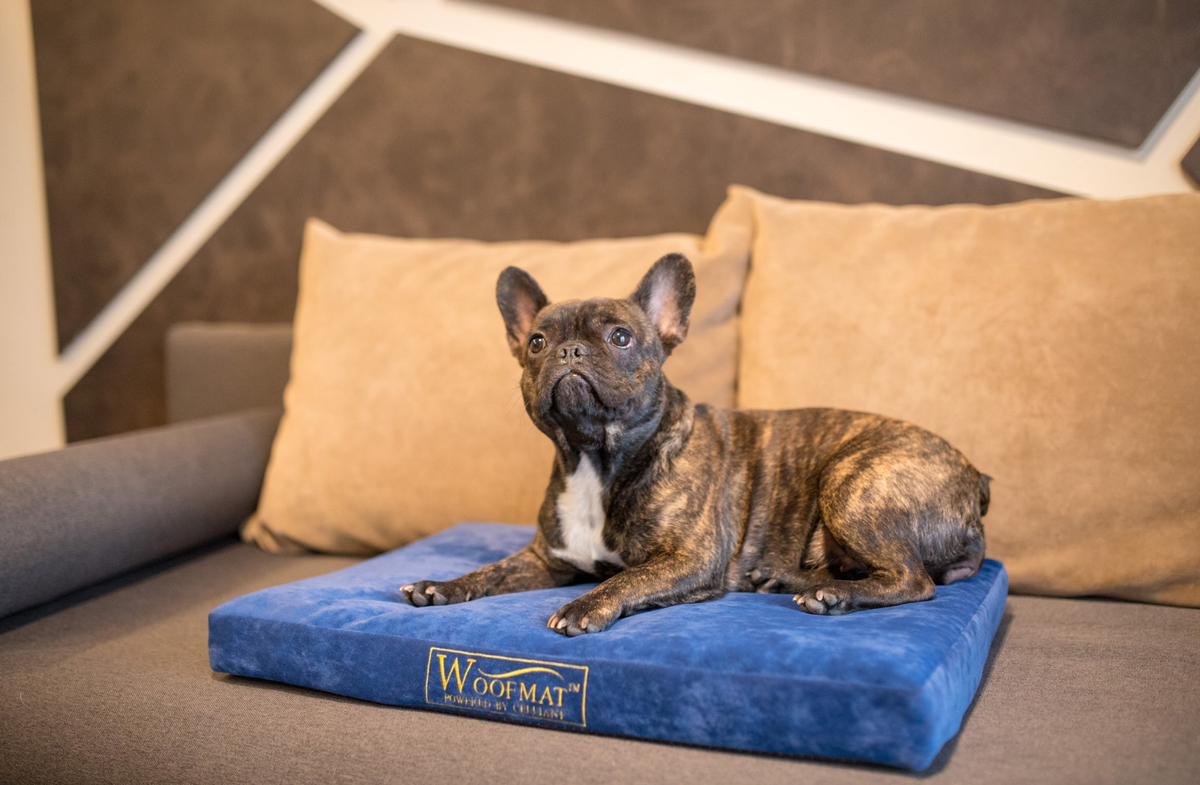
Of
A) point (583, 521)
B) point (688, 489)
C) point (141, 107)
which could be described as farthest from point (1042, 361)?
point (141, 107)

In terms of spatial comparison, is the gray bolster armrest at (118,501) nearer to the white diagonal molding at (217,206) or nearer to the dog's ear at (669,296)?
the white diagonal molding at (217,206)

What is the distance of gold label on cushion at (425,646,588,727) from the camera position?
1.46 m

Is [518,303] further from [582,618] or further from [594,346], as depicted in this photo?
[582,618]

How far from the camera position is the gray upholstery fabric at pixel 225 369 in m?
3.11

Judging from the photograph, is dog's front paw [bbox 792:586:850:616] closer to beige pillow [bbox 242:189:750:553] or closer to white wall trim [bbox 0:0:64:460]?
beige pillow [bbox 242:189:750:553]

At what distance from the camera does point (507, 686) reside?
1.50 meters

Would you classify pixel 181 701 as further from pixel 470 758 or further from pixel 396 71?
pixel 396 71

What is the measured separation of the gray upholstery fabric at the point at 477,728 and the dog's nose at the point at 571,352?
2.23 feet

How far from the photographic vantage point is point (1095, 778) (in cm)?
124

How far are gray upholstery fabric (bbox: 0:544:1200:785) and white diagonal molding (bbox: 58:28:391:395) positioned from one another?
1905 mm

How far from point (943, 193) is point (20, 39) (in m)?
3.42

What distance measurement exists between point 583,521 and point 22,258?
287cm

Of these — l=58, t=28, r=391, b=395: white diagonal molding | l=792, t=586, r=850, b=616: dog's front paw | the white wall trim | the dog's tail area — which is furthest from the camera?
the white wall trim

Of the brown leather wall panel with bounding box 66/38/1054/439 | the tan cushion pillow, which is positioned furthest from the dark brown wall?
the tan cushion pillow
